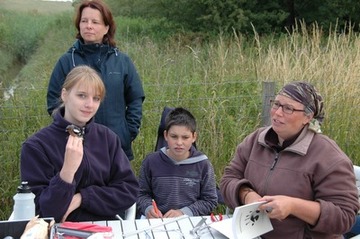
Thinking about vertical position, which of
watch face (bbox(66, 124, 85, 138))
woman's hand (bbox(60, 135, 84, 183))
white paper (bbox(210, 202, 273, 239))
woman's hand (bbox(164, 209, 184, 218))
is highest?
watch face (bbox(66, 124, 85, 138))

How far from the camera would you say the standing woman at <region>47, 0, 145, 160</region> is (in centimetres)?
352

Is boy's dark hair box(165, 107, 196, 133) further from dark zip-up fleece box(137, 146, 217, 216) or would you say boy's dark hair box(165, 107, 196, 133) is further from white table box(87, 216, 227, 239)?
white table box(87, 216, 227, 239)

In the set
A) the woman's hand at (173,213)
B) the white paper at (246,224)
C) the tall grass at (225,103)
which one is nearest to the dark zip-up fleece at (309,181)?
the white paper at (246,224)

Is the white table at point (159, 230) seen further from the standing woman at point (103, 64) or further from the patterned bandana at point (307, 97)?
the standing woman at point (103, 64)

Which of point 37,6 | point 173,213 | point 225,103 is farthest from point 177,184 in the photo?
point 37,6

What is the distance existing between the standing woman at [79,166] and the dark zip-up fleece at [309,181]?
2.06 feet

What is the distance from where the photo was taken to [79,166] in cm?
267

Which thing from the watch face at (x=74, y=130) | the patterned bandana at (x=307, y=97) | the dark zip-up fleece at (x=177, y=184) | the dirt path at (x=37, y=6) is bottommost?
the dirt path at (x=37, y=6)

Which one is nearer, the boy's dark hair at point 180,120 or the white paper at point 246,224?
the white paper at point 246,224

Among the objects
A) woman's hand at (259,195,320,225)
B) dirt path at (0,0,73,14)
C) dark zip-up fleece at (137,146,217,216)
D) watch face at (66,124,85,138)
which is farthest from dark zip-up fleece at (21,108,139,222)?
dirt path at (0,0,73,14)

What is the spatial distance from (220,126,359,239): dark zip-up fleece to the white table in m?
0.31

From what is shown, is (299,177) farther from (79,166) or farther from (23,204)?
(23,204)

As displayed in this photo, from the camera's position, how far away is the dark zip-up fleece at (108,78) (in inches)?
141

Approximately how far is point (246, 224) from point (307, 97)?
0.71 meters
